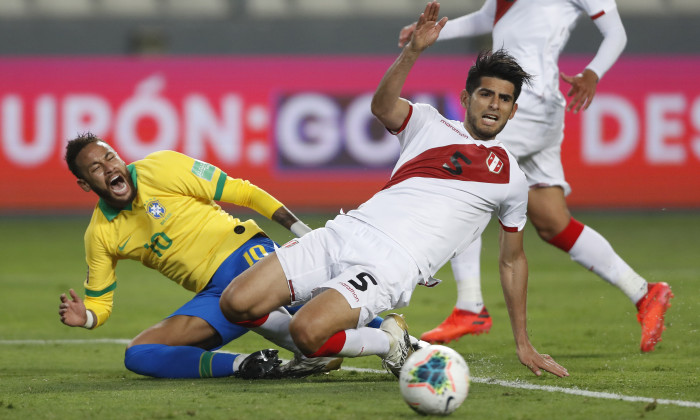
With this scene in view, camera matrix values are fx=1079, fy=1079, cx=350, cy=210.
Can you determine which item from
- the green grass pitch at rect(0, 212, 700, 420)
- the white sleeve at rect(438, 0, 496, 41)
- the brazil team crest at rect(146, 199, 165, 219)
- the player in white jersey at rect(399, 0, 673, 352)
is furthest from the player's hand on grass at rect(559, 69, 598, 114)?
the brazil team crest at rect(146, 199, 165, 219)

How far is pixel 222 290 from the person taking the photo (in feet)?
17.8

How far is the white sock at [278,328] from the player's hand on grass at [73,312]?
813 millimetres

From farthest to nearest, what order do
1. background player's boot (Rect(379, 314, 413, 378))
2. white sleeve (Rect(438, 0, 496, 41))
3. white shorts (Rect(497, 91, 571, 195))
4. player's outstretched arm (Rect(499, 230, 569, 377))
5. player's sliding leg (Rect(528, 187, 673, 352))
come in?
white sleeve (Rect(438, 0, 496, 41))
white shorts (Rect(497, 91, 571, 195))
player's sliding leg (Rect(528, 187, 673, 352))
player's outstretched arm (Rect(499, 230, 569, 377))
background player's boot (Rect(379, 314, 413, 378))

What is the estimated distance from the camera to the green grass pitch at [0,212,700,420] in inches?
166

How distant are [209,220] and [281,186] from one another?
7966 millimetres

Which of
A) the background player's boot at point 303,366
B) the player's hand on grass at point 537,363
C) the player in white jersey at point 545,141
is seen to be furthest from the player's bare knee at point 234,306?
the player in white jersey at point 545,141

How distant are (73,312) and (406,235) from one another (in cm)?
161

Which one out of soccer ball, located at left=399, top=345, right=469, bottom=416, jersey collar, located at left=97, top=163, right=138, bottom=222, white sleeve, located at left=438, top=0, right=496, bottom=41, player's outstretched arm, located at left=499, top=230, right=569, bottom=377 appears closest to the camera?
soccer ball, located at left=399, top=345, right=469, bottom=416

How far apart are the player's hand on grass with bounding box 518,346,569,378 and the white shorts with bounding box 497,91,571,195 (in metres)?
1.49

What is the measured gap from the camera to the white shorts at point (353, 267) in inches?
182

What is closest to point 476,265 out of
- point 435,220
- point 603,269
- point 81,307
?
point 603,269

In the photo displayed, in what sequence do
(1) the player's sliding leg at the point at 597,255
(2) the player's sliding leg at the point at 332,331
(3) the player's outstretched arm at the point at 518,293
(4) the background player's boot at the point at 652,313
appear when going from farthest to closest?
(1) the player's sliding leg at the point at 597,255 → (4) the background player's boot at the point at 652,313 → (3) the player's outstretched arm at the point at 518,293 → (2) the player's sliding leg at the point at 332,331

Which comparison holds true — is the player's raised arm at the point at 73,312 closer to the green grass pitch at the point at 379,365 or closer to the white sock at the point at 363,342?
the green grass pitch at the point at 379,365

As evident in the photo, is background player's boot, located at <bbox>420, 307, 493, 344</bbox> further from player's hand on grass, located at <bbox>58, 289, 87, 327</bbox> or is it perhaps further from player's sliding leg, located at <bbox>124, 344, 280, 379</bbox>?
player's hand on grass, located at <bbox>58, 289, 87, 327</bbox>
